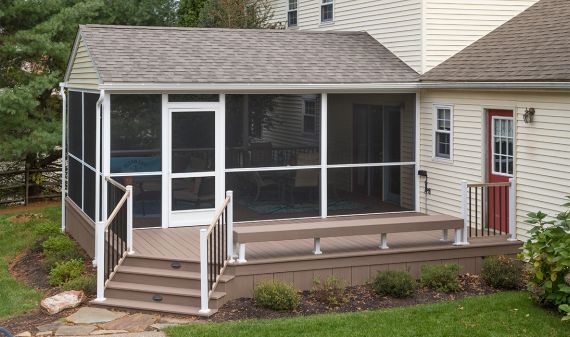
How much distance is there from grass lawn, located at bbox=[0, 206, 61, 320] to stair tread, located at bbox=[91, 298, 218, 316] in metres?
1.21

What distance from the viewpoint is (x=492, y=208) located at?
13.6m

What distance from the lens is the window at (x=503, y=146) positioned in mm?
13219

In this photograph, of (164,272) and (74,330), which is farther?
(164,272)

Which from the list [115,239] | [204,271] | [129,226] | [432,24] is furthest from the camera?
[432,24]

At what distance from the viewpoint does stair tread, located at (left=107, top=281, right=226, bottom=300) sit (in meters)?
10.6

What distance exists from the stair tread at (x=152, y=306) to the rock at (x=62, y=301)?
0.85ft

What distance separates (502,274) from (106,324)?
5.56 m

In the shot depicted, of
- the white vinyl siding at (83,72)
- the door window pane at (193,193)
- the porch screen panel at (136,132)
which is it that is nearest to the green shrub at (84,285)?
the porch screen panel at (136,132)

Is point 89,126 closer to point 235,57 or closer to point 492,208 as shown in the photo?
point 235,57

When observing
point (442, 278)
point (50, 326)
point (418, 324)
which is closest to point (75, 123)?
point (50, 326)

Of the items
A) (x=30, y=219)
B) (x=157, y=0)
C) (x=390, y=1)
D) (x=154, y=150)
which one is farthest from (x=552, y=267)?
(x=157, y=0)

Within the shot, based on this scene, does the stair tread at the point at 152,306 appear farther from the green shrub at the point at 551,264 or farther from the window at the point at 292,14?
the window at the point at 292,14

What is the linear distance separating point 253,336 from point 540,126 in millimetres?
6029

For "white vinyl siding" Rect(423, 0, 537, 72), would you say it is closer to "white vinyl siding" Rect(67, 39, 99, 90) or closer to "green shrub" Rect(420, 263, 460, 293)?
"green shrub" Rect(420, 263, 460, 293)
